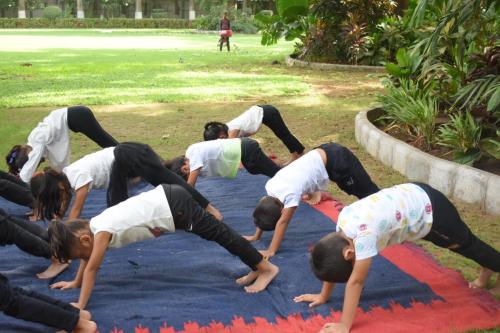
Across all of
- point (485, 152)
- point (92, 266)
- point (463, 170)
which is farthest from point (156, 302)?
point (485, 152)

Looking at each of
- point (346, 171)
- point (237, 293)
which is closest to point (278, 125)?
point (346, 171)

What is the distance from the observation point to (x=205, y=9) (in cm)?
4909

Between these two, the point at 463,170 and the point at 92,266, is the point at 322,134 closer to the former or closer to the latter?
the point at 463,170

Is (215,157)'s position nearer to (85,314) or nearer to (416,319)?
(85,314)

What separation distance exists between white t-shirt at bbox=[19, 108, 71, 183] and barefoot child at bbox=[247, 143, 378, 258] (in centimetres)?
208

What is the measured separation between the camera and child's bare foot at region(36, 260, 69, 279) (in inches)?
138

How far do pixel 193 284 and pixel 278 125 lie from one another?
2.90 meters

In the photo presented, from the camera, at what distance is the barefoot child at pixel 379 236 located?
8.97 feet

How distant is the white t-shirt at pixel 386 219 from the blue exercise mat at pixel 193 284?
17.4 inches

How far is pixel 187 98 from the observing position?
998 cm

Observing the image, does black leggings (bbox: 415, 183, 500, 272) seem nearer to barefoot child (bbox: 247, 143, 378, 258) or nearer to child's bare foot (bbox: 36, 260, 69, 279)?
barefoot child (bbox: 247, 143, 378, 258)

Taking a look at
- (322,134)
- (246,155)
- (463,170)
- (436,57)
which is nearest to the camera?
(463,170)

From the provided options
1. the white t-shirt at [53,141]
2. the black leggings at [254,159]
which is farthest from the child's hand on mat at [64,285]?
the black leggings at [254,159]

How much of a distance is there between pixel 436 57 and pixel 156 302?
191 inches
